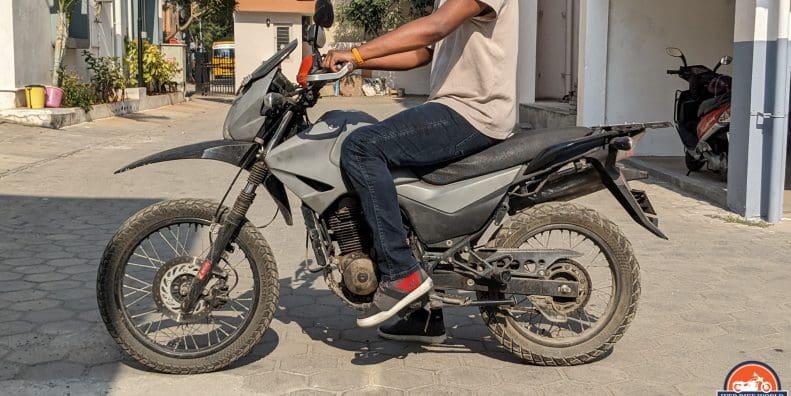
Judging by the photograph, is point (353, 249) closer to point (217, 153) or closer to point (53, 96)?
point (217, 153)

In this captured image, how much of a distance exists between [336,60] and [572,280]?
1489 mm

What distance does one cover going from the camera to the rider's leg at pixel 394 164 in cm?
382

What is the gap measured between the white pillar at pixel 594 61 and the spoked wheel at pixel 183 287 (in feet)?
29.4

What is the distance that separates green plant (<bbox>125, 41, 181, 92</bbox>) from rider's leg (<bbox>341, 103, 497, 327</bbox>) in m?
19.2

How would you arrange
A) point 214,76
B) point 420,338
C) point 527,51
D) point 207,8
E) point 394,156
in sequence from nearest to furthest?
point 394,156 < point 420,338 < point 527,51 < point 207,8 < point 214,76

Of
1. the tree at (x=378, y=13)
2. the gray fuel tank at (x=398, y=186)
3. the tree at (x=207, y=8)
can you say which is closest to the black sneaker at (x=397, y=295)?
the gray fuel tank at (x=398, y=186)

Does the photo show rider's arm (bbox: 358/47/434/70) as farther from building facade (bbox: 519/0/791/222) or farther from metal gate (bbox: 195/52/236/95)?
metal gate (bbox: 195/52/236/95)

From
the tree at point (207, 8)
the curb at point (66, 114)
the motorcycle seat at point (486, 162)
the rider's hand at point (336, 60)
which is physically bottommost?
the curb at point (66, 114)

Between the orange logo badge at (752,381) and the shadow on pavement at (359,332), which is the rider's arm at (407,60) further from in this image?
the orange logo badge at (752,381)

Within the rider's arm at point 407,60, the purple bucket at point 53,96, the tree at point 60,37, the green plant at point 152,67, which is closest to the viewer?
the rider's arm at point 407,60

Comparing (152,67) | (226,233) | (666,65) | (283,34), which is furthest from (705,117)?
(283,34)

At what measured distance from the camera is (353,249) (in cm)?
405

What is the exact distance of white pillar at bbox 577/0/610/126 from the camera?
12.2 m

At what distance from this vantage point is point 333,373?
4152mm
